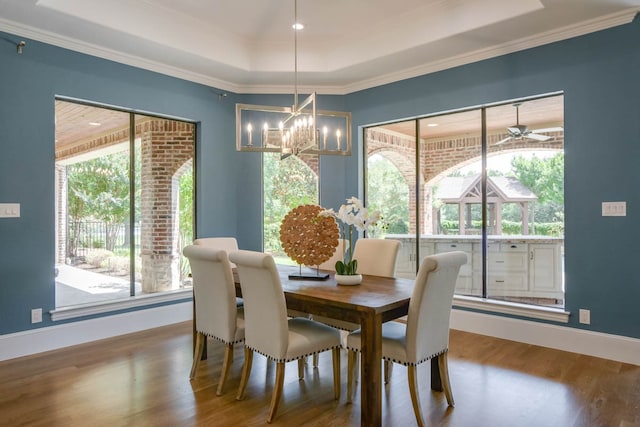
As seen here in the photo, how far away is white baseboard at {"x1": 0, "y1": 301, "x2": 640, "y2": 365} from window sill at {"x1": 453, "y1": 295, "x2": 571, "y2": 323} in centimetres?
6

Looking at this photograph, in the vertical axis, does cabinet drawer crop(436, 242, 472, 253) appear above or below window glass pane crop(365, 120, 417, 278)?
below

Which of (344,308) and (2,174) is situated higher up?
(2,174)

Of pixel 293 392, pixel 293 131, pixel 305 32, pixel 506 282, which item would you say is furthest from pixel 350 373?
pixel 305 32

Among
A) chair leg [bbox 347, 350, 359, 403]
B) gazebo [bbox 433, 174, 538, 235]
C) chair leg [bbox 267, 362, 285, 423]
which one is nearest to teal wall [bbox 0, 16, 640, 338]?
gazebo [bbox 433, 174, 538, 235]

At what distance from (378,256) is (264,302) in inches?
50.8

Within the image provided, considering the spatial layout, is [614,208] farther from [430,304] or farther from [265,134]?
[265,134]

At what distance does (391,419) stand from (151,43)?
12.1 ft

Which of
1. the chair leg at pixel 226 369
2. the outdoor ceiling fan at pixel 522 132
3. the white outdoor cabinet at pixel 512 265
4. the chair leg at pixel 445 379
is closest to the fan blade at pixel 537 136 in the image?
the outdoor ceiling fan at pixel 522 132

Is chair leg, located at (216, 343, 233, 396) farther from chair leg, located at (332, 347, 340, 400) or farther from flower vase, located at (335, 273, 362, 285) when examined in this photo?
flower vase, located at (335, 273, 362, 285)

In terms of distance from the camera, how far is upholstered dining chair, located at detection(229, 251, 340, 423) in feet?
7.61

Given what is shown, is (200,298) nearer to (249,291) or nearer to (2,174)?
(249,291)

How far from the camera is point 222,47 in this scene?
432 cm

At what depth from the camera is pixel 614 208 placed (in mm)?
3291

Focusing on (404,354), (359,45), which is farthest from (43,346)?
(359,45)
